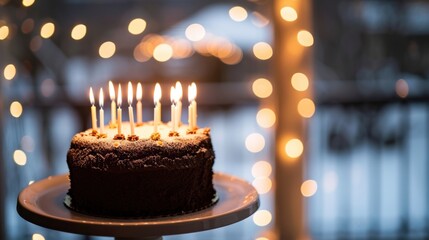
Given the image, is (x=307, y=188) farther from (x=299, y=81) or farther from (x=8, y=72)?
(x=8, y=72)

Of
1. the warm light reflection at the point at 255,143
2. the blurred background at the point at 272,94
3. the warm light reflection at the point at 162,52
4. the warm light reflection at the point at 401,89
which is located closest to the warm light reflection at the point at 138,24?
the blurred background at the point at 272,94

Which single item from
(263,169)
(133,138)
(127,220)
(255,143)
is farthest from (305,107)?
(127,220)

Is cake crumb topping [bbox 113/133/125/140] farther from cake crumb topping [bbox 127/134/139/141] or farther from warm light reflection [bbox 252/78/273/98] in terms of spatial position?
warm light reflection [bbox 252/78/273/98]

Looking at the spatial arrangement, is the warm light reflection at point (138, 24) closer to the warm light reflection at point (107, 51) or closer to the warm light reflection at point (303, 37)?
the warm light reflection at point (107, 51)

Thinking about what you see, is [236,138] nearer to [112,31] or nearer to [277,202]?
[112,31]

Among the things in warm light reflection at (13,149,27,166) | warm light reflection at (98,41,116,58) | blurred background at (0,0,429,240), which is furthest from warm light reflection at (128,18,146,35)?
warm light reflection at (13,149,27,166)
